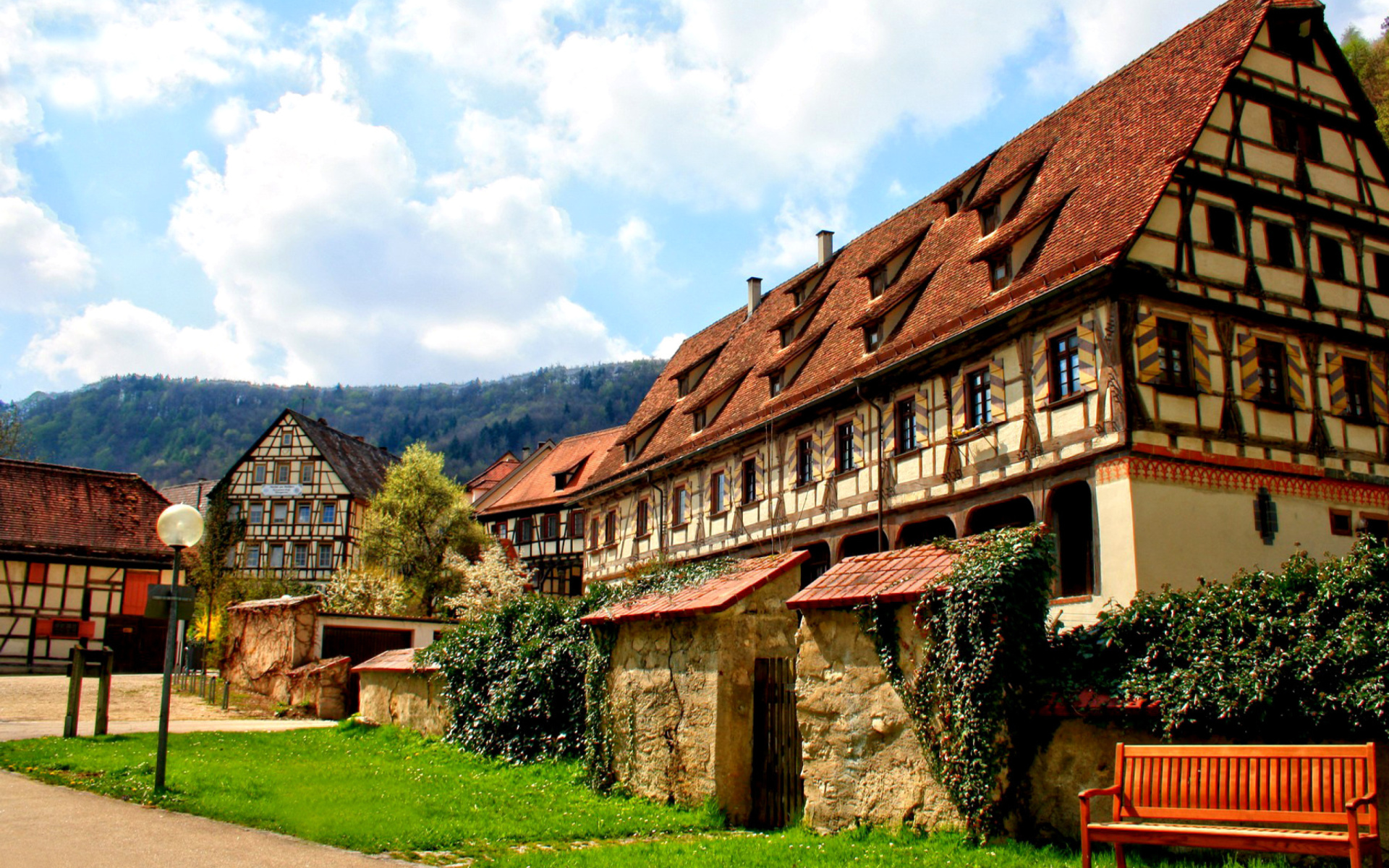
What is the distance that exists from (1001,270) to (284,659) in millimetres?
18471

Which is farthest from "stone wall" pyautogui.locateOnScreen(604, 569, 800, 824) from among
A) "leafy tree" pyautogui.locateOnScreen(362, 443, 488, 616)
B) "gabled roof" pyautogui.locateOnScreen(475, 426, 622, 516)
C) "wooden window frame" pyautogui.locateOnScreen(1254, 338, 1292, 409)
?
"gabled roof" pyautogui.locateOnScreen(475, 426, 622, 516)

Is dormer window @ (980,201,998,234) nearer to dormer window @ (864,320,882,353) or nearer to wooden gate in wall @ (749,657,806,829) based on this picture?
dormer window @ (864,320,882,353)

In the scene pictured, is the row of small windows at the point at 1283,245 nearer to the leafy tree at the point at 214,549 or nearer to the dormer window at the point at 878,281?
the dormer window at the point at 878,281

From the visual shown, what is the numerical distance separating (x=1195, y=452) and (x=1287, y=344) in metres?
3.64

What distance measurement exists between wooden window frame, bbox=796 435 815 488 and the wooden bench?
18777 mm

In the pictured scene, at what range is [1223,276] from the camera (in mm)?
19062

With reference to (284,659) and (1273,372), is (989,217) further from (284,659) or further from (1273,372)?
(284,659)

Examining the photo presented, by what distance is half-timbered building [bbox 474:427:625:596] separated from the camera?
51.0 metres

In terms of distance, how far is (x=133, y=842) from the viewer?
8.67 meters

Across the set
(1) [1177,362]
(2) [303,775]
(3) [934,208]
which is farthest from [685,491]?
(2) [303,775]

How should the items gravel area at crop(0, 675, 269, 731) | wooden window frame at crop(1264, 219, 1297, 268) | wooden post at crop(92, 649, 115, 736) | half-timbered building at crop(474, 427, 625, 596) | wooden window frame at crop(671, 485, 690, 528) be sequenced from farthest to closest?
half-timbered building at crop(474, 427, 625, 596), wooden window frame at crop(671, 485, 690, 528), gravel area at crop(0, 675, 269, 731), wooden window frame at crop(1264, 219, 1297, 268), wooden post at crop(92, 649, 115, 736)

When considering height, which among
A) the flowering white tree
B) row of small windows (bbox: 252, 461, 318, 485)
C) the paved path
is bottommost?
the paved path

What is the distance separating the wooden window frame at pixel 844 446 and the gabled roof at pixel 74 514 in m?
26.5

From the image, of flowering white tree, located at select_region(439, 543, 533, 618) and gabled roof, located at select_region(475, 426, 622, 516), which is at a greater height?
gabled roof, located at select_region(475, 426, 622, 516)
